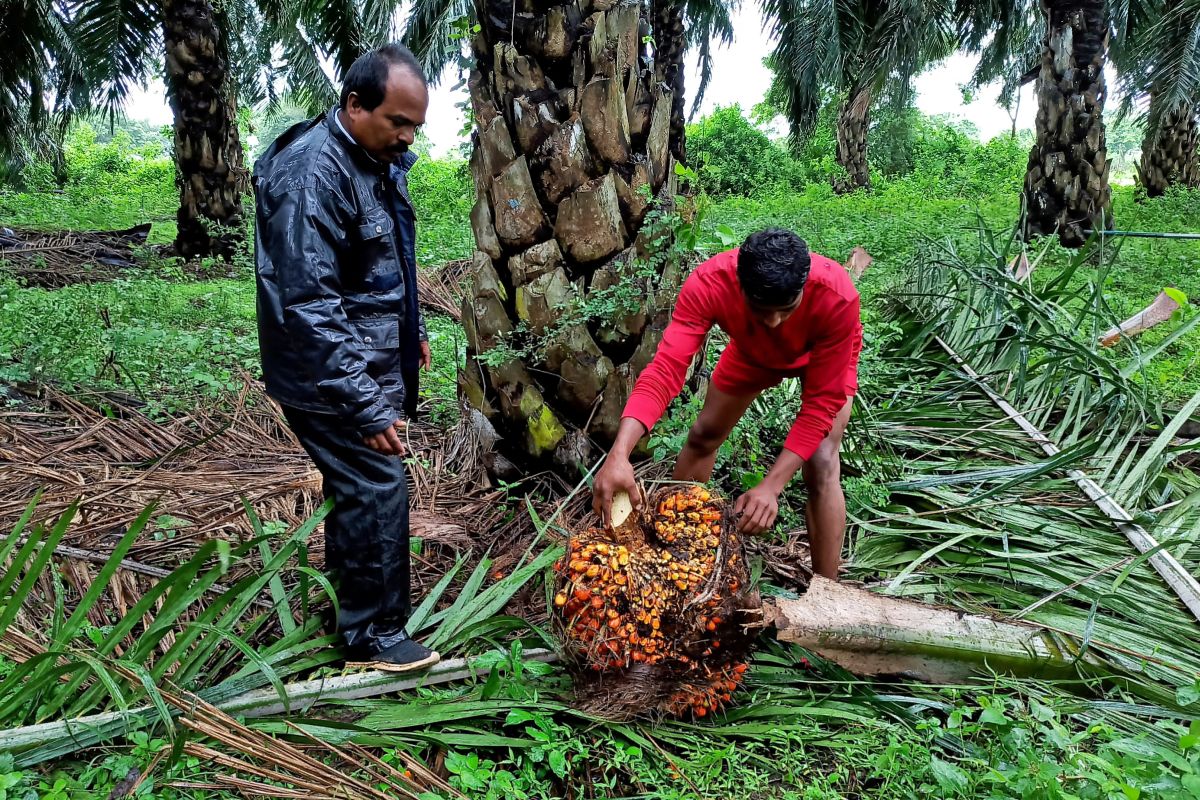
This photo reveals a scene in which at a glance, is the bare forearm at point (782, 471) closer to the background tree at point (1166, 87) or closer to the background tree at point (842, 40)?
the background tree at point (1166, 87)

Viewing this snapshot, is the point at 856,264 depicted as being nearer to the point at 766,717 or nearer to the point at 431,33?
the point at 766,717

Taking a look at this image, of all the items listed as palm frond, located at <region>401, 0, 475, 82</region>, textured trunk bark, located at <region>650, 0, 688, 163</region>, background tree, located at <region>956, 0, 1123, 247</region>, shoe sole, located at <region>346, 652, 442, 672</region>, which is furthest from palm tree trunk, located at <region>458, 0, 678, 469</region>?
palm frond, located at <region>401, 0, 475, 82</region>

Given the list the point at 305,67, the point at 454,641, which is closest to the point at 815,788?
the point at 454,641

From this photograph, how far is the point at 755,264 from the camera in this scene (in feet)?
7.95

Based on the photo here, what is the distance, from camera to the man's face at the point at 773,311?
253 centimetres

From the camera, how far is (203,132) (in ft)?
26.1

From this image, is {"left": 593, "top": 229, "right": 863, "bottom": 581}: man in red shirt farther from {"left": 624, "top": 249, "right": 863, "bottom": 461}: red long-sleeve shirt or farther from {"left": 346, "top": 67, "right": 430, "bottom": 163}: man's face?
{"left": 346, "top": 67, "right": 430, "bottom": 163}: man's face

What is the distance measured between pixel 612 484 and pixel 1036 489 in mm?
1744

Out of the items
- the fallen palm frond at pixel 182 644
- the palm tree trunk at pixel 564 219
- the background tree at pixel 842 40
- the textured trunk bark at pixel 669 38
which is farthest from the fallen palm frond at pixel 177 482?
the background tree at pixel 842 40

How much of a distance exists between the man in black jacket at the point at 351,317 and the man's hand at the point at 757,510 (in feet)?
3.27

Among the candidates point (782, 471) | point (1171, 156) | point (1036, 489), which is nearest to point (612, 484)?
point (782, 471)

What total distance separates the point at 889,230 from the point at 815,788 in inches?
279

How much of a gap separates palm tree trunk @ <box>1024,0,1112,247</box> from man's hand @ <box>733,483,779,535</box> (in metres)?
6.33

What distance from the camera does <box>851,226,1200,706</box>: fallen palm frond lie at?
2467 millimetres
